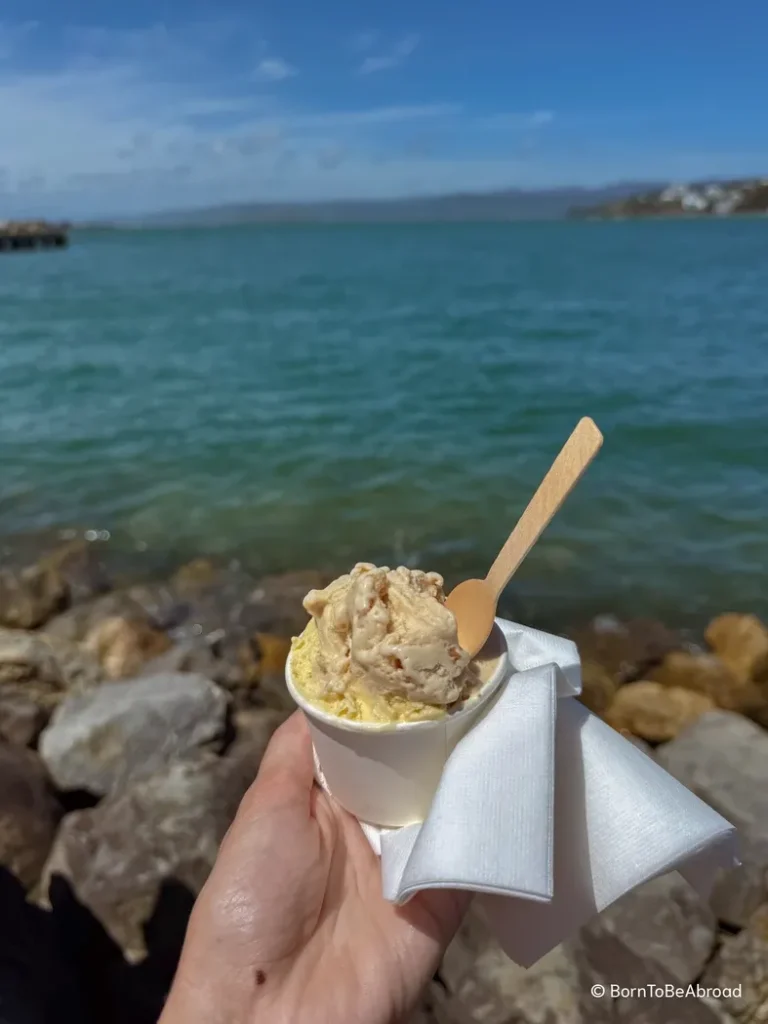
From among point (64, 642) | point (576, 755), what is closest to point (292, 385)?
point (64, 642)

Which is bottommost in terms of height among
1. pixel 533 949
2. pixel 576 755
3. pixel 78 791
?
pixel 78 791

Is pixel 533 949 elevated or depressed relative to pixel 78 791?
elevated

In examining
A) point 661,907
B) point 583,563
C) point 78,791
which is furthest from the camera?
point 583,563

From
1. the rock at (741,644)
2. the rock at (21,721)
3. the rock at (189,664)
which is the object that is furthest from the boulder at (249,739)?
the rock at (741,644)

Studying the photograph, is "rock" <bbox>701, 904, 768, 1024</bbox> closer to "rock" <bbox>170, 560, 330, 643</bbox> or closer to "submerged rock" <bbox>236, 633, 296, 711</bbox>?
"submerged rock" <bbox>236, 633, 296, 711</bbox>

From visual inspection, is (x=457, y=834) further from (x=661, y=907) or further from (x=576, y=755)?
(x=661, y=907)

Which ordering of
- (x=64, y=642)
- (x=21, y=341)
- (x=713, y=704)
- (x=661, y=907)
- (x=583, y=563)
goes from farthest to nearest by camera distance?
(x=21, y=341), (x=583, y=563), (x=64, y=642), (x=713, y=704), (x=661, y=907)

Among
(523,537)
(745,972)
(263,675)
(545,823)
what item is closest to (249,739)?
(263,675)
